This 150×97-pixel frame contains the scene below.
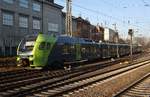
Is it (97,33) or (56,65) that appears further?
(97,33)

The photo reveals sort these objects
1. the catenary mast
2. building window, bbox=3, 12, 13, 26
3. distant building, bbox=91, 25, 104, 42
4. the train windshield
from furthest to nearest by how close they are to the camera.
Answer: distant building, bbox=91, 25, 104, 42 < building window, bbox=3, 12, 13, 26 < the catenary mast < the train windshield

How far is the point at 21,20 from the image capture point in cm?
5634

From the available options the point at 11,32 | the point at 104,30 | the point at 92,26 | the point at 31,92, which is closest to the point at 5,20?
the point at 11,32

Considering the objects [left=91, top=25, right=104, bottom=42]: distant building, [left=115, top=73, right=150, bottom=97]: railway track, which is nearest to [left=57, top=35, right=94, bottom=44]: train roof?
[left=115, top=73, right=150, bottom=97]: railway track

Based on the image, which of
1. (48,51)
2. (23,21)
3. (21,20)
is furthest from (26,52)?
(23,21)

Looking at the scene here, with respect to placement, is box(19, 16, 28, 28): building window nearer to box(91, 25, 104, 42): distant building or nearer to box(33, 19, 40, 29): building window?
box(33, 19, 40, 29): building window

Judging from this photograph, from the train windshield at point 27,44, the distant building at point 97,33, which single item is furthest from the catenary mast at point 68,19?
the distant building at point 97,33

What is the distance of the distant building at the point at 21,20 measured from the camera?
5178cm

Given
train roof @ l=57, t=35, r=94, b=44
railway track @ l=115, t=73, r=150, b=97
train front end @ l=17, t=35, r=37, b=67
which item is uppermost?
train roof @ l=57, t=35, r=94, b=44

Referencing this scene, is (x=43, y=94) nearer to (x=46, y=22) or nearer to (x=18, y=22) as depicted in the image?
(x=18, y=22)

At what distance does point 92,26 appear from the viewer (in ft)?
352

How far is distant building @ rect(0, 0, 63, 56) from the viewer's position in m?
51.8

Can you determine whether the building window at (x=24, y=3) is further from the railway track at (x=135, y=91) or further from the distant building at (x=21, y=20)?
the railway track at (x=135, y=91)

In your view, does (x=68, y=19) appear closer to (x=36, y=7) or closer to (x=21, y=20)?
(x=21, y=20)
